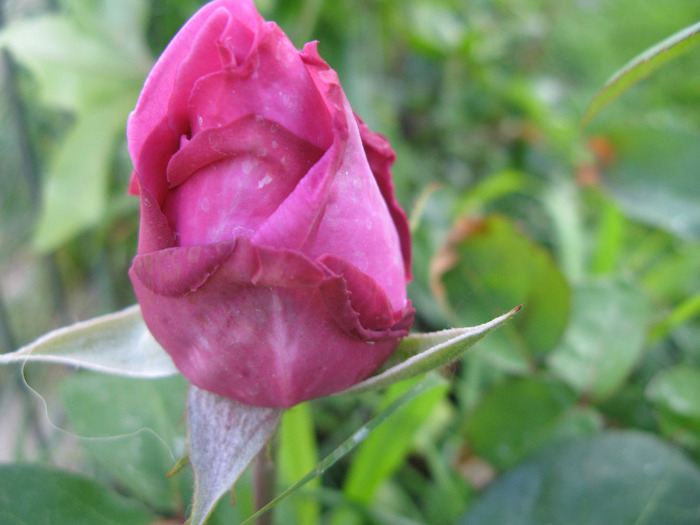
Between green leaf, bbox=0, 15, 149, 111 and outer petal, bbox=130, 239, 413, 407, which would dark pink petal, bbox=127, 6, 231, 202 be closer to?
outer petal, bbox=130, 239, 413, 407

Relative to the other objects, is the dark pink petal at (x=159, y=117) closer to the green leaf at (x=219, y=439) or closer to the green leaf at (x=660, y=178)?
the green leaf at (x=219, y=439)

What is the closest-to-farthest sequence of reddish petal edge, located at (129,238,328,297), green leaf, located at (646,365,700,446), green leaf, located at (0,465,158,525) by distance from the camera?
reddish petal edge, located at (129,238,328,297) < green leaf, located at (0,465,158,525) < green leaf, located at (646,365,700,446)

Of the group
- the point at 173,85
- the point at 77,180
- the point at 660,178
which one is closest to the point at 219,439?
the point at 173,85

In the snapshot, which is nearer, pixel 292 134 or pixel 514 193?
pixel 292 134

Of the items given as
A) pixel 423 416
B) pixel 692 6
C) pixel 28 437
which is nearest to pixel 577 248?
pixel 423 416

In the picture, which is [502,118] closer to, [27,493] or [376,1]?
[376,1]

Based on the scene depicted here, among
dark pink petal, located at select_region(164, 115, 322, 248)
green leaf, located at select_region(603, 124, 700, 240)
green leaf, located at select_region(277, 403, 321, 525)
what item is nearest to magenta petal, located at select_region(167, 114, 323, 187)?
dark pink petal, located at select_region(164, 115, 322, 248)
